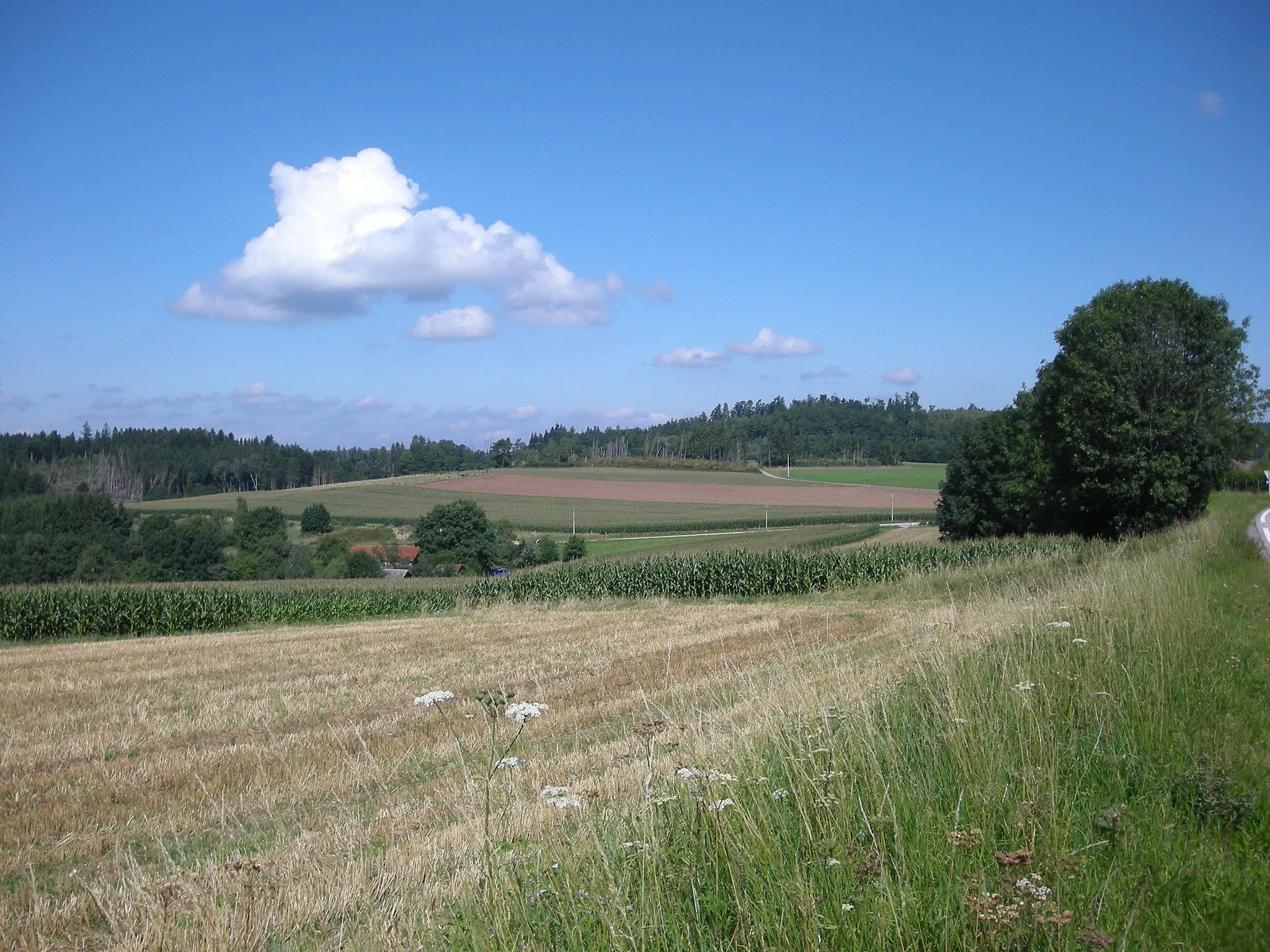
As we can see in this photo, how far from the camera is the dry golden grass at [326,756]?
14.6 ft

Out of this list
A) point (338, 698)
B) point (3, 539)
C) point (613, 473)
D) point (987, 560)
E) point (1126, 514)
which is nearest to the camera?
point (338, 698)

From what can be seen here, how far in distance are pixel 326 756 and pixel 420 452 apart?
13402 centimetres

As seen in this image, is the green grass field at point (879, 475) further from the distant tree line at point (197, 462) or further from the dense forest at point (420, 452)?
the distant tree line at point (197, 462)

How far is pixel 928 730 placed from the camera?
5234 millimetres

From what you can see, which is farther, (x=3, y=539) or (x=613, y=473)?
(x=613, y=473)

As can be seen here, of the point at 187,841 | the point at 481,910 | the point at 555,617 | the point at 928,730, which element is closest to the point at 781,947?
the point at 481,910

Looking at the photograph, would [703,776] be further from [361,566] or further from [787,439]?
[787,439]

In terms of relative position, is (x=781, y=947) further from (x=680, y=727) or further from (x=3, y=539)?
(x=3, y=539)

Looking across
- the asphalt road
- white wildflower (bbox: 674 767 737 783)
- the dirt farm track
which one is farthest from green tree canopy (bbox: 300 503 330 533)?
white wildflower (bbox: 674 767 737 783)

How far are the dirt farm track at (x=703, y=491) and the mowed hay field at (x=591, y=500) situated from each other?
0.51 ft

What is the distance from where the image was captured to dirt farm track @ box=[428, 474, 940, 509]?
87.9m

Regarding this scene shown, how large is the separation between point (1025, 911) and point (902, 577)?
94.1 feet

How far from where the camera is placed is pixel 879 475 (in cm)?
11819

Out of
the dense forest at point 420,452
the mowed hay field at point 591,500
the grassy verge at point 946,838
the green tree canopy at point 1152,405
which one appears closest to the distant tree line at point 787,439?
the dense forest at point 420,452
